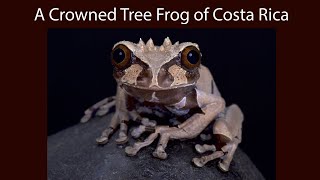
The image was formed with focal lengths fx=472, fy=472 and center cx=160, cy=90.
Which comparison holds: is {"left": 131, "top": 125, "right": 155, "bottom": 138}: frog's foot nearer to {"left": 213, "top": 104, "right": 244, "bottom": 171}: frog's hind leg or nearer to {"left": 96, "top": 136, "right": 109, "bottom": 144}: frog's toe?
{"left": 96, "top": 136, "right": 109, "bottom": 144}: frog's toe

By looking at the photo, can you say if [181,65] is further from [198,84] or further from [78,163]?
[78,163]

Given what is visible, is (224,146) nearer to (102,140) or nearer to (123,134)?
(123,134)

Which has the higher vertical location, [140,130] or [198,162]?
[140,130]

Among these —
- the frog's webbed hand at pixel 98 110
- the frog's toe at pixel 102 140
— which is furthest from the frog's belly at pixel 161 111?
the frog's webbed hand at pixel 98 110

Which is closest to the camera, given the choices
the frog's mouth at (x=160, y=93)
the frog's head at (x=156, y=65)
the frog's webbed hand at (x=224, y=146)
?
the frog's head at (x=156, y=65)

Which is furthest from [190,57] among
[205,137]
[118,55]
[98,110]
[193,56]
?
[98,110]

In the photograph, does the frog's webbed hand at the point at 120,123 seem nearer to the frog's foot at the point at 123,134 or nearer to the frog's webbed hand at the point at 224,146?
the frog's foot at the point at 123,134

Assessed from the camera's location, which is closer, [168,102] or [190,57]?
[190,57]
